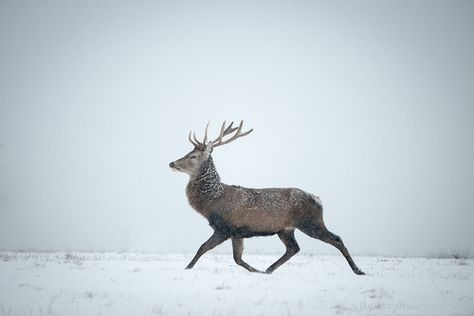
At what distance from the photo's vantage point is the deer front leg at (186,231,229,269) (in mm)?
8680

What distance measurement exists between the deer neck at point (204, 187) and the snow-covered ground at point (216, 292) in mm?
1544

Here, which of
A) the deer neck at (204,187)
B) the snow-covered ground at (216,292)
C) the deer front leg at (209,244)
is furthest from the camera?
the deer neck at (204,187)

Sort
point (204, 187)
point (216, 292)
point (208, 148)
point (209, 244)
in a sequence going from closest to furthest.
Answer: point (216, 292) → point (209, 244) → point (204, 187) → point (208, 148)

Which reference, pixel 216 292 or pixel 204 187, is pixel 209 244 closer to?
pixel 204 187

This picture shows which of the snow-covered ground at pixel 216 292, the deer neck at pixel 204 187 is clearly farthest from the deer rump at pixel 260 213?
the snow-covered ground at pixel 216 292

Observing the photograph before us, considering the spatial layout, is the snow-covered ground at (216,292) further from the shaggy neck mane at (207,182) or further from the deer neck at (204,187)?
the shaggy neck mane at (207,182)

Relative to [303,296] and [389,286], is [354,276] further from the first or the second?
[303,296]

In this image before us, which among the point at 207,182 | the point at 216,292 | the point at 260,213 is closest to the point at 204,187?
the point at 207,182

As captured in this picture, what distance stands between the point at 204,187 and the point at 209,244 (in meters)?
1.32

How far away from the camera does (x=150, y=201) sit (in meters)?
40.6

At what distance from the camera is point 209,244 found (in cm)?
881

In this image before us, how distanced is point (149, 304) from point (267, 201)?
14.1 feet

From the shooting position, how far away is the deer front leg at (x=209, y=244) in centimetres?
868

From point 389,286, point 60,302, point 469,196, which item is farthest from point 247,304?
point 469,196
